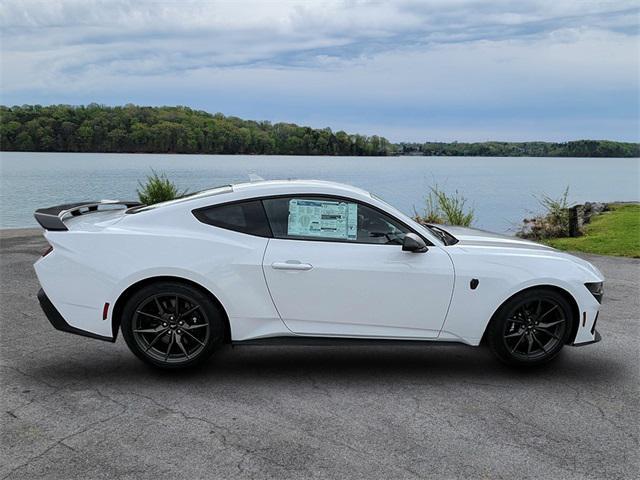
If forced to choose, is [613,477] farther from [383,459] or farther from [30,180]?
[30,180]

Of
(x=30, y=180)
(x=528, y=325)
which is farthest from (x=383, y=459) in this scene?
(x=30, y=180)

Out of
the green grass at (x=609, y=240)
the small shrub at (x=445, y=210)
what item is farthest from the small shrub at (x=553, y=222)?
the small shrub at (x=445, y=210)

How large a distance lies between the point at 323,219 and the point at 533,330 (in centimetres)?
191

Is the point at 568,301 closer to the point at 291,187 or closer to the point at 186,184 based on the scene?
the point at 291,187

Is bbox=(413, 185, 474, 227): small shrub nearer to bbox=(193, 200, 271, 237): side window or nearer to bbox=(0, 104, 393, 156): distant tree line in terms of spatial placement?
bbox=(193, 200, 271, 237): side window

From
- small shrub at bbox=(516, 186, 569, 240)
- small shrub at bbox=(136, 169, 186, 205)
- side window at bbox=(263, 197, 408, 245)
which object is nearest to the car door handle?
side window at bbox=(263, 197, 408, 245)

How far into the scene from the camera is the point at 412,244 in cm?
464

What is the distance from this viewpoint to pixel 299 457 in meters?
3.55

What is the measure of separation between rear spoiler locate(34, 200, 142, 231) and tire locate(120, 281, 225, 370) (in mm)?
887

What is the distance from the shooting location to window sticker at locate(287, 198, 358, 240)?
4844 millimetres

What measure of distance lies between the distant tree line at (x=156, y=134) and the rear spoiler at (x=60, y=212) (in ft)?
70.1

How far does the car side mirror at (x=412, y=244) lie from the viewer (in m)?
4.65

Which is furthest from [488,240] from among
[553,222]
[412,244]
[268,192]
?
[553,222]

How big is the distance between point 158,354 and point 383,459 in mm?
2058
